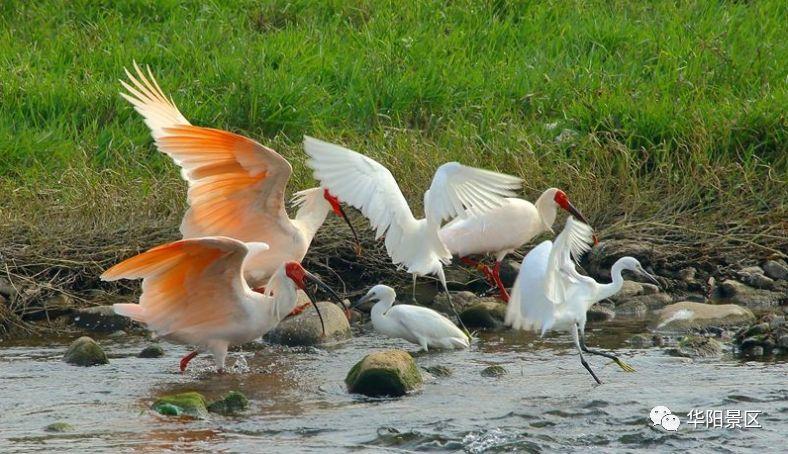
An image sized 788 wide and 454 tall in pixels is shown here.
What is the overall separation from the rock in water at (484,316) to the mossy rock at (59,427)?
332 cm

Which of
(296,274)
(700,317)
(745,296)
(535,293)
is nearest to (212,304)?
(296,274)

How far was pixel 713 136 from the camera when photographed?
11109 mm

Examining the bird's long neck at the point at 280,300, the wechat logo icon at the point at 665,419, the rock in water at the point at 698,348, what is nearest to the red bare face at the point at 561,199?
the rock in water at the point at 698,348

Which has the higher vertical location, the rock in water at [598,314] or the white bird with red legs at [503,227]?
the white bird with red legs at [503,227]

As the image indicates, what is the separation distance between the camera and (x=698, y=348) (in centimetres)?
851

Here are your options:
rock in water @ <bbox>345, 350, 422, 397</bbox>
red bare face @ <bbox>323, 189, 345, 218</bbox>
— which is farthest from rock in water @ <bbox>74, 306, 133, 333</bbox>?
rock in water @ <bbox>345, 350, 422, 397</bbox>

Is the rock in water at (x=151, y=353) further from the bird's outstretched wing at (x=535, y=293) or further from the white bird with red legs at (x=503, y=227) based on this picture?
the bird's outstretched wing at (x=535, y=293)

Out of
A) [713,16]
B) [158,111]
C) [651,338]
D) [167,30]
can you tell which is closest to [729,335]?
[651,338]

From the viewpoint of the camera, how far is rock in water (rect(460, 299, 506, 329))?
31.6 feet

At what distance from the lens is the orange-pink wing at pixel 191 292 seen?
26.3 feet

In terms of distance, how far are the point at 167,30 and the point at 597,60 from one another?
3.91 meters

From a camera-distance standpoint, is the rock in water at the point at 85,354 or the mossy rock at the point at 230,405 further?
the rock in water at the point at 85,354

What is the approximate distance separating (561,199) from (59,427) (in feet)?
13.8

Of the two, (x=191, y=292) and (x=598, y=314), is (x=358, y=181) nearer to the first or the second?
(x=191, y=292)
